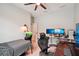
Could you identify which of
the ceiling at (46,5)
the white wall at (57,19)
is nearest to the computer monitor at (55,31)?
the white wall at (57,19)

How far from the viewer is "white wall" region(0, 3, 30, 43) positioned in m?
1.23

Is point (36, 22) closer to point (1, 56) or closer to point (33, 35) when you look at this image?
point (33, 35)

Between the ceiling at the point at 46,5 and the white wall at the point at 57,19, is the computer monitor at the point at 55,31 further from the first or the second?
the ceiling at the point at 46,5

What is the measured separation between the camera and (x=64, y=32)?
129 cm

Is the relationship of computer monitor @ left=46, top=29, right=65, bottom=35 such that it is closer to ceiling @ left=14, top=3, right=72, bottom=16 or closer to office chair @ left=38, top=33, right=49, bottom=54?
office chair @ left=38, top=33, right=49, bottom=54

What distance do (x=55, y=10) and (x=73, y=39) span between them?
0.40 meters

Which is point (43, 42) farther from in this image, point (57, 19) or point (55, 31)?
point (57, 19)

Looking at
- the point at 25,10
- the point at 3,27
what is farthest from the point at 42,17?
the point at 3,27

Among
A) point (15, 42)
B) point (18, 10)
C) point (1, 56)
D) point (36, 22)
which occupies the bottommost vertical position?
point (1, 56)

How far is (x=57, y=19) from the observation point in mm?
1324

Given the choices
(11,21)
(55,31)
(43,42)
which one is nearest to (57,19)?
(55,31)

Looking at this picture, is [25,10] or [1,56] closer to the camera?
[1,56]

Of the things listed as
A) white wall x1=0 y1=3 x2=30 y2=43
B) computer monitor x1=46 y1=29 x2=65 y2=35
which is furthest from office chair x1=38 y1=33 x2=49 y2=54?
white wall x1=0 y1=3 x2=30 y2=43

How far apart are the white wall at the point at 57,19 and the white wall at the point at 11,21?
17 centimetres
